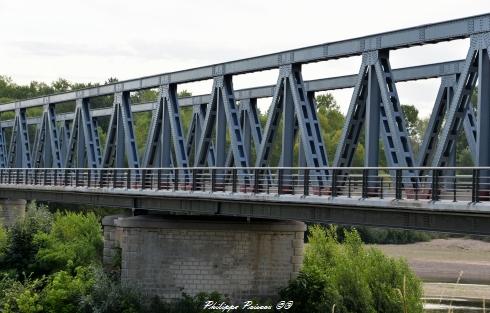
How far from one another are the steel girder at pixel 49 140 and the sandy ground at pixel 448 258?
26.3 m

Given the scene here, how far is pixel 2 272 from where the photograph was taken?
5509 cm

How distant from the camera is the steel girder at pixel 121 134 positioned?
171 feet

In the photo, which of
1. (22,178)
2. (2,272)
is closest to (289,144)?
(2,272)

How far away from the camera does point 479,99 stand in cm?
2961

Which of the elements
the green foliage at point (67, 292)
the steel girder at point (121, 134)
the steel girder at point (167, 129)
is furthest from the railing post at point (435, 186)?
the steel girder at point (121, 134)

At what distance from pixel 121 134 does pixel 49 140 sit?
→ 51.9 ft

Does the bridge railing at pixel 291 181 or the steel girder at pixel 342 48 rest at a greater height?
the steel girder at pixel 342 48

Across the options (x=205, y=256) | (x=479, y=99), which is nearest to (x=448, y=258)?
(x=205, y=256)

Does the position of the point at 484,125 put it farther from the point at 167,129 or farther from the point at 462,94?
the point at 167,129

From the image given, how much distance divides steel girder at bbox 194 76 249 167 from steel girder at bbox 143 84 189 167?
6.20 feet

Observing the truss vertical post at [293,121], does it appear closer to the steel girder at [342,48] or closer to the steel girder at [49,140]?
the steel girder at [342,48]

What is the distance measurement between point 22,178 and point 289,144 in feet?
107

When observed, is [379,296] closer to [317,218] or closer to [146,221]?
[146,221]

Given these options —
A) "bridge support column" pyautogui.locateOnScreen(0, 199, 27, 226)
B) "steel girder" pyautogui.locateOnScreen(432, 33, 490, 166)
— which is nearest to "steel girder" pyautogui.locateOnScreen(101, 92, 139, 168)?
"bridge support column" pyautogui.locateOnScreen(0, 199, 27, 226)
